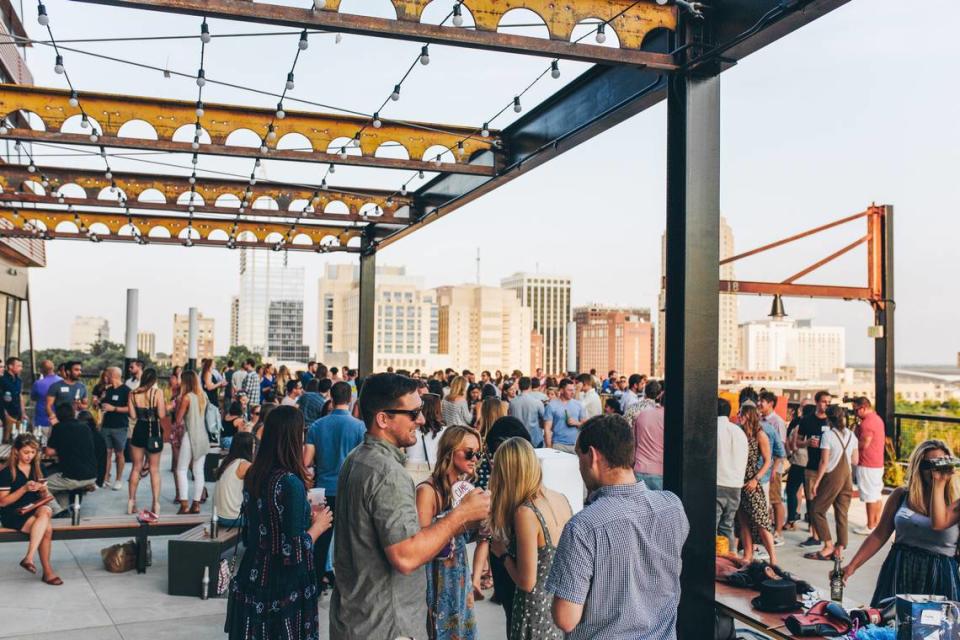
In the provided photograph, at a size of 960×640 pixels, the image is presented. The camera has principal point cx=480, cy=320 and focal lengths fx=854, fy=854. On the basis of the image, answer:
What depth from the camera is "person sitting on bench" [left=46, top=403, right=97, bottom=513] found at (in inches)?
296

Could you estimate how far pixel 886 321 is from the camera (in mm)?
12938

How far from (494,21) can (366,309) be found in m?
10.4

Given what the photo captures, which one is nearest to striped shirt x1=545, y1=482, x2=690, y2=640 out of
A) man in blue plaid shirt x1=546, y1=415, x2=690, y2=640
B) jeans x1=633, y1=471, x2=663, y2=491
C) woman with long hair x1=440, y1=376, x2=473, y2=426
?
man in blue plaid shirt x1=546, y1=415, x2=690, y2=640

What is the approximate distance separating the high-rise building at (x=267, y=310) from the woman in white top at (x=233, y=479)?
160 meters

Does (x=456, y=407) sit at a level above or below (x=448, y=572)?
above

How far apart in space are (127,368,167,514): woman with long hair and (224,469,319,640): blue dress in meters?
5.49

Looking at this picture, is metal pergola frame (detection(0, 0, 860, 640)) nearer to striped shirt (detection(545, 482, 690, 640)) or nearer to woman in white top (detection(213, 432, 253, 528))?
striped shirt (detection(545, 482, 690, 640))

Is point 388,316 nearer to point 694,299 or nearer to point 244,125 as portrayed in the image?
point 244,125

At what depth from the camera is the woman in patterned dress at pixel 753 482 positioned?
294 inches

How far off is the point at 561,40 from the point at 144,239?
1029cm

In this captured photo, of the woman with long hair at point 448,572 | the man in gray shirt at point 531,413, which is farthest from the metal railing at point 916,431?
the woman with long hair at point 448,572

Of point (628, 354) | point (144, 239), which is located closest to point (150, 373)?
point (144, 239)

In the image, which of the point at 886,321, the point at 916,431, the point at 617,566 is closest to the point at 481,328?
the point at 886,321

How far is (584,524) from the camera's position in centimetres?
249
